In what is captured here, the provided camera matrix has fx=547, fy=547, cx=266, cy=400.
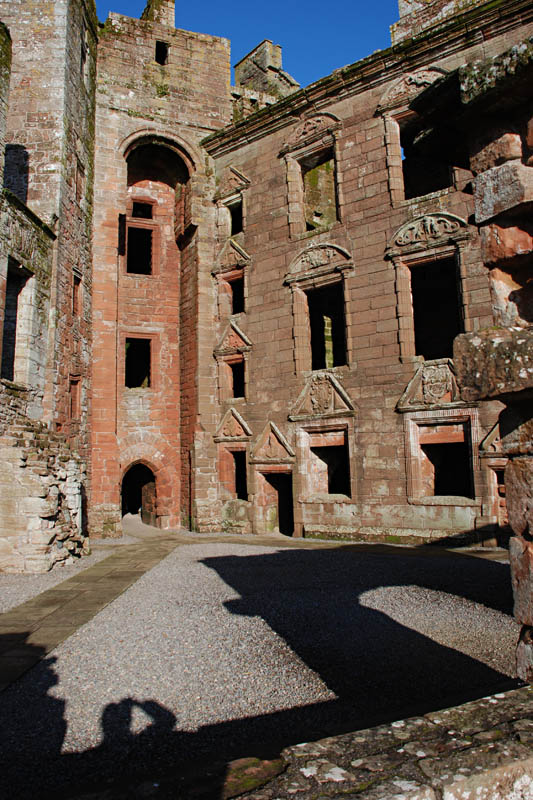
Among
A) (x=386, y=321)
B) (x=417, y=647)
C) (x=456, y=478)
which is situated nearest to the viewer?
(x=417, y=647)

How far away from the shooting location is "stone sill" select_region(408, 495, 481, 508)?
11455mm

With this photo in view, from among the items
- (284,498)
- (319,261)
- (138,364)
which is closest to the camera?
(319,261)

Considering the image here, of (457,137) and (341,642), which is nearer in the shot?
(457,137)

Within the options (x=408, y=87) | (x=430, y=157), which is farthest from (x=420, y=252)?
(x=430, y=157)

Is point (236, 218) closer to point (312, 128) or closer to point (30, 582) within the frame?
point (312, 128)

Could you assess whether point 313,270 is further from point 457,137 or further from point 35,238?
point 457,137

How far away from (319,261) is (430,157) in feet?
32.1

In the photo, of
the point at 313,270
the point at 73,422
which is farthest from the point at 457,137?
the point at 73,422

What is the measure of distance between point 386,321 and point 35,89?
10.4 m

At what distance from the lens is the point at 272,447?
1459 cm

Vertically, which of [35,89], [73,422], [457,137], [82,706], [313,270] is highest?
[35,89]

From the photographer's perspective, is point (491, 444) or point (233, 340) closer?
point (491, 444)

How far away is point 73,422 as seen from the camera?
1398cm

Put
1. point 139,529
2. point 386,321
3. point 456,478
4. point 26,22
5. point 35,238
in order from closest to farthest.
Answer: point 35,238 < point 386,321 < point 26,22 < point 456,478 < point 139,529
